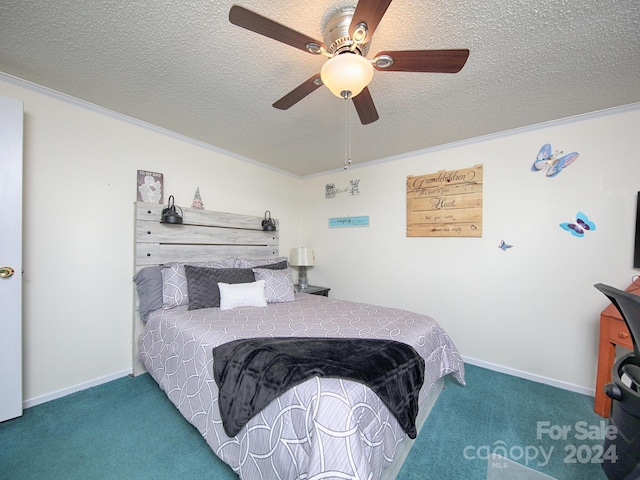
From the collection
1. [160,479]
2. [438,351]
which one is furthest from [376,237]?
[160,479]

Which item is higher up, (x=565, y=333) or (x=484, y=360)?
(x=565, y=333)

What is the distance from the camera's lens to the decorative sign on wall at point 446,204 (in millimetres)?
2699

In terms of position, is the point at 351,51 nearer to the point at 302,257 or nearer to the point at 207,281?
the point at 207,281

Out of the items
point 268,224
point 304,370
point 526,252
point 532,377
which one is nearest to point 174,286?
point 268,224

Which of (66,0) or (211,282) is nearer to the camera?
(66,0)

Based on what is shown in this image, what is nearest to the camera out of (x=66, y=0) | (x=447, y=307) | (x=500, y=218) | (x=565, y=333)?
(x=66, y=0)

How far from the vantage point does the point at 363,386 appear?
1.12 metres

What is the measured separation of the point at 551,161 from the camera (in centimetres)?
233

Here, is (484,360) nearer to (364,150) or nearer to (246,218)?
(364,150)

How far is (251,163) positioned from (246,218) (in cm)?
78

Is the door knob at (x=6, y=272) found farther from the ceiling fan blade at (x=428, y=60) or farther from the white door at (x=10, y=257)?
the ceiling fan blade at (x=428, y=60)

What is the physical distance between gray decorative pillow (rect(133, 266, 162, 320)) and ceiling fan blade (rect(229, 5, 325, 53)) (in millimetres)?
2097

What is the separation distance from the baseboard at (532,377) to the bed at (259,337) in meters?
0.78

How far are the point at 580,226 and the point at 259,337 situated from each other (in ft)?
9.23
